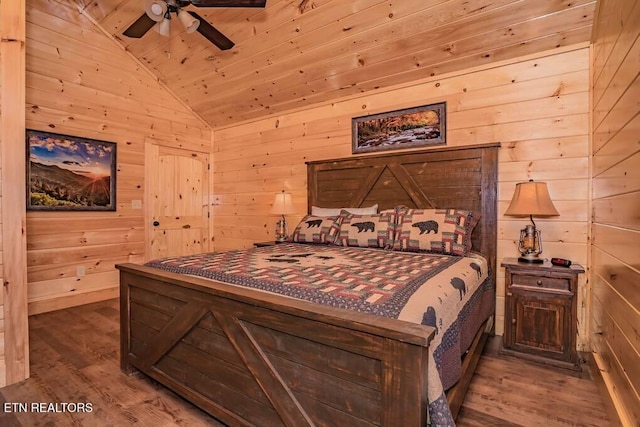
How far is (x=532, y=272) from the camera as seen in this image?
Answer: 7.52ft

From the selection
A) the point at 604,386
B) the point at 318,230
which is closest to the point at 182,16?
the point at 318,230

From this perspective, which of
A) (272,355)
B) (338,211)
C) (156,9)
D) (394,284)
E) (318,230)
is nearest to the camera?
(272,355)

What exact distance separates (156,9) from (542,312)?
11.0 ft

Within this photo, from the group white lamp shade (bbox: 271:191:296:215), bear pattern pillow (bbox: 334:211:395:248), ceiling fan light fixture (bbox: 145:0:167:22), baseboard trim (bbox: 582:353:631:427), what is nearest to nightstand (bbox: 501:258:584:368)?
baseboard trim (bbox: 582:353:631:427)

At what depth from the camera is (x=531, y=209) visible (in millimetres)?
2328

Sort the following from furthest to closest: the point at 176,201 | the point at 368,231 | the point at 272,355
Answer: the point at 176,201, the point at 368,231, the point at 272,355

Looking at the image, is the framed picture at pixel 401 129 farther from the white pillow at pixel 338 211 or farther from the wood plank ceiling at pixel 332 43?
the white pillow at pixel 338 211

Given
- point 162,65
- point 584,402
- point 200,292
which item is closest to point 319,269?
point 200,292

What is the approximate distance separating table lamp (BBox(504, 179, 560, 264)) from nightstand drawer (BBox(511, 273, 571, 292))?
0.56 feet

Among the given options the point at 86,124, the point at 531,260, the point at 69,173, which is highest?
the point at 86,124

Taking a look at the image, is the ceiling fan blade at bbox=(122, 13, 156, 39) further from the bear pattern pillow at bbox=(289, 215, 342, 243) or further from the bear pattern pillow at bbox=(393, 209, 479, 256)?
the bear pattern pillow at bbox=(393, 209, 479, 256)

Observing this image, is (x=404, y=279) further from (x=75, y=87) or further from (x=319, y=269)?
(x=75, y=87)

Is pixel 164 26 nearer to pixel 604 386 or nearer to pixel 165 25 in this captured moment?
pixel 165 25

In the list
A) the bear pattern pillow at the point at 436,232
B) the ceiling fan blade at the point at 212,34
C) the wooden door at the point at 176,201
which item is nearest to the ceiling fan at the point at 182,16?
the ceiling fan blade at the point at 212,34
